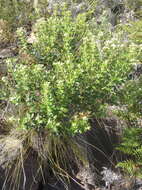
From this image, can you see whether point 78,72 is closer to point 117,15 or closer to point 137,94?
A: point 137,94

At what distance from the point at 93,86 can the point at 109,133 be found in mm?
886

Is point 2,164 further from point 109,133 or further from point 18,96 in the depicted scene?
point 109,133

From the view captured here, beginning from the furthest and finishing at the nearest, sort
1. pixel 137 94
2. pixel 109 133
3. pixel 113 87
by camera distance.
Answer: pixel 109 133 < pixel 137 94 < pixel 113 87

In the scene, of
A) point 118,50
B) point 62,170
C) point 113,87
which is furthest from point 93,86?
point 62,170

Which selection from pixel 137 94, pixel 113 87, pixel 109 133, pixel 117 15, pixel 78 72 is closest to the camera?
pixel 78 72

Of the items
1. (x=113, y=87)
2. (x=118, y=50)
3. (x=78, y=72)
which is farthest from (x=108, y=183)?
(x=118, y=50)

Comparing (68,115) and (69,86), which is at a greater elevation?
(69,86)

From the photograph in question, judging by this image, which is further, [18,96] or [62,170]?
[62,170]

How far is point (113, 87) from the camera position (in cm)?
280

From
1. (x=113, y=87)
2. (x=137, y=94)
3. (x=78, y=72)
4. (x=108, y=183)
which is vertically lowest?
(x=108, y=183)

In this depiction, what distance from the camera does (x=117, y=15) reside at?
19.5 feet

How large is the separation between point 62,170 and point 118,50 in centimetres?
139

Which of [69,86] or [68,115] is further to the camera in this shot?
[68,115]

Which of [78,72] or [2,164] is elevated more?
[78,72]
